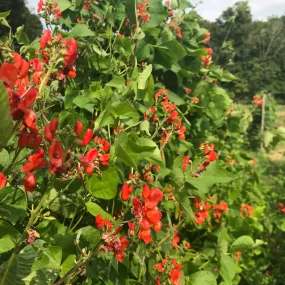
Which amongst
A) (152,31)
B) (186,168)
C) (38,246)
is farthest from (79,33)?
(38,246)

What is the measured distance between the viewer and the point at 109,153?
3.93 feet

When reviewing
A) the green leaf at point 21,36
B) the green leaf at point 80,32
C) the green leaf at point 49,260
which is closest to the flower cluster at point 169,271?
the green leaf at point 49,260

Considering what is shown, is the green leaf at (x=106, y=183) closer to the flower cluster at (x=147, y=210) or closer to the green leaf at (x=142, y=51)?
the flower cluster at (x=147, y=210)

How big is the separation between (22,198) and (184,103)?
4.74 ft

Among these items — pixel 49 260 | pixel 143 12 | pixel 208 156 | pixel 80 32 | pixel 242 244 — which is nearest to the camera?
pixel 49 260

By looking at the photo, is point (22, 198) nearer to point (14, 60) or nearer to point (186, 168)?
point (14, 60)

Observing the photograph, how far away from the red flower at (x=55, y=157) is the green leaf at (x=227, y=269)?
1.57 m

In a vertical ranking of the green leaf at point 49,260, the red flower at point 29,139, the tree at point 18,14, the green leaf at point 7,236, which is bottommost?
the green leaf at point 49,260

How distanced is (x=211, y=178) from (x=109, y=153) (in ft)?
1.63

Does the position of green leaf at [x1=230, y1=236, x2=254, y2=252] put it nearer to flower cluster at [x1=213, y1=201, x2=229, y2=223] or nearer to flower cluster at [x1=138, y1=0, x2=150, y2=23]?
flower cluster at [x1=213, y1=201, x2=229, y2=223]

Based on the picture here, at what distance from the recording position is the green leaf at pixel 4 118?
21.2 inches

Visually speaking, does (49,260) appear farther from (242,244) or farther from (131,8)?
(242,244)

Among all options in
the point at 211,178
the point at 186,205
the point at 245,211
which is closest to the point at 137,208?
the point at 186,205

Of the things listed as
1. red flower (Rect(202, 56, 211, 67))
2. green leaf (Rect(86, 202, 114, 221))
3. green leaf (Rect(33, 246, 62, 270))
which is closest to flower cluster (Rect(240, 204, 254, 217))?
red flower (Rect(202, 56, 211, 67))
